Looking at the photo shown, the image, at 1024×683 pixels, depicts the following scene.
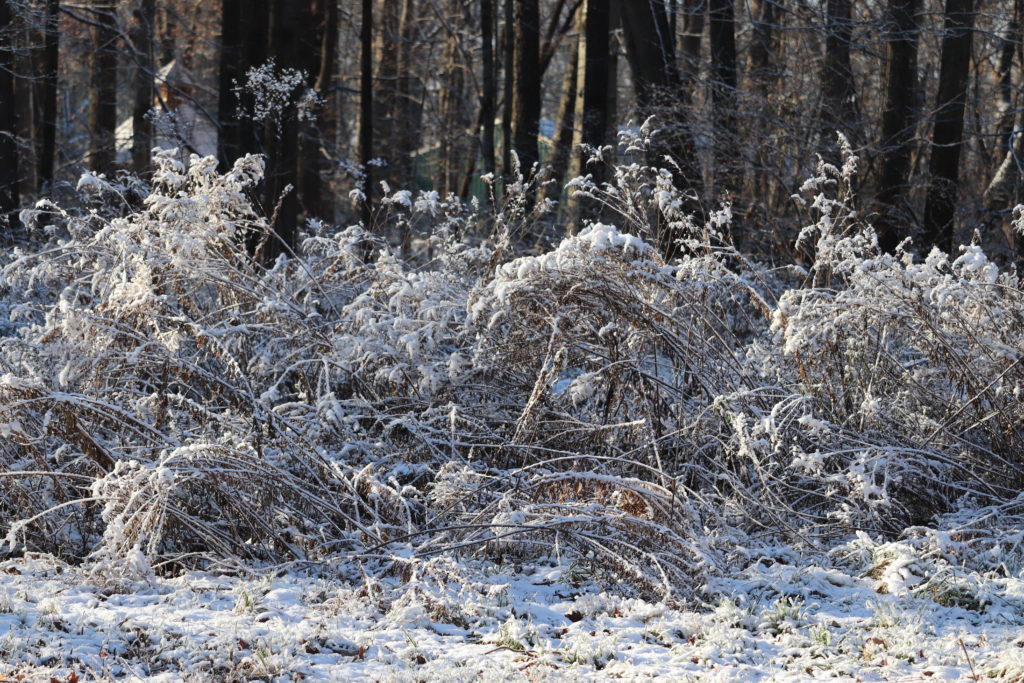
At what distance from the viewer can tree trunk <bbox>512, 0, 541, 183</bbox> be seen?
15.5m

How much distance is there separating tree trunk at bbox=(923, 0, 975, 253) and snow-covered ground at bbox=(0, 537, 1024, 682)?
8240 mm

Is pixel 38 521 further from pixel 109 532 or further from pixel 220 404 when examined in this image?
pixel 220 404

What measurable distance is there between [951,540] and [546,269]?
2.34 metres

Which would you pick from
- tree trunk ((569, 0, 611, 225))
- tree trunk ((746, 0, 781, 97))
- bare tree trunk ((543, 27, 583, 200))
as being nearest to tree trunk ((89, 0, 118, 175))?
bare tree trunk ((543, 27, 583, 200))

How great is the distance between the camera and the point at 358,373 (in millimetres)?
6242

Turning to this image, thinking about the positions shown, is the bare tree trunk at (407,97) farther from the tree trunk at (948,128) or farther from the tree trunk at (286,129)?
the tree trunk at (948,128)

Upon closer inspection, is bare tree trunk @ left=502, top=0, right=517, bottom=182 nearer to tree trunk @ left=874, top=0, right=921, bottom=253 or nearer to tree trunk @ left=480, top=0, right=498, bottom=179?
tree trunk @ left=480, top=0, right=498, bottom=179

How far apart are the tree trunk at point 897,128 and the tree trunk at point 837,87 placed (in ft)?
1.35

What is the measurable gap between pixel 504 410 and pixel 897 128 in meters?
8.21

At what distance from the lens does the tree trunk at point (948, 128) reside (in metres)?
12.1

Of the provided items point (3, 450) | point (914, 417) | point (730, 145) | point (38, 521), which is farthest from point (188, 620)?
point (730, 145)

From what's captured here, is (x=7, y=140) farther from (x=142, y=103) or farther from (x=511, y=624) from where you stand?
(x=511, y=624)

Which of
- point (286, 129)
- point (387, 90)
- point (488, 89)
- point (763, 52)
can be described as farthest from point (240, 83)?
point (387, 90)

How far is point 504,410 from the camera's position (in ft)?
20.1
